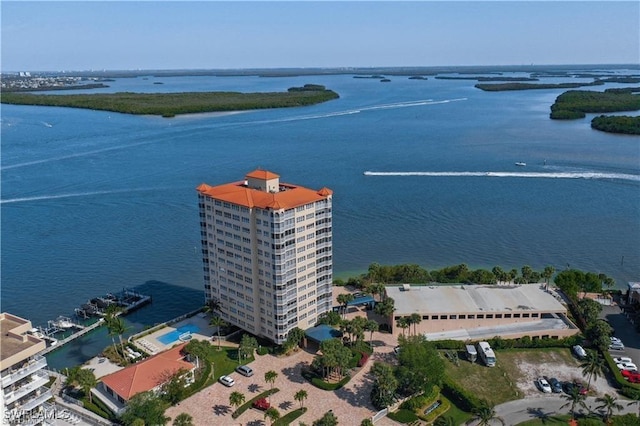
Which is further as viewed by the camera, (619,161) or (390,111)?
(390,111)

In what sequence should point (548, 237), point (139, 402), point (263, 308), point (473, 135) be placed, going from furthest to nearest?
1. point (473, 135)
2. point (548, 237)
3. point (263, 308)
4. point (139, 402)

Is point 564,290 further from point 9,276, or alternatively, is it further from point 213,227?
point 9,276

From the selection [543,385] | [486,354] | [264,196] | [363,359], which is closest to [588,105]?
[486,354]

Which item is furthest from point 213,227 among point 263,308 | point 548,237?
point 548,237

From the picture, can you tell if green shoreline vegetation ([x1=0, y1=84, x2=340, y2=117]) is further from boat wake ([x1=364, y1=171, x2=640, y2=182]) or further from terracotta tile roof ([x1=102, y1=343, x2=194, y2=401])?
terracotta tile roof ([x1=102, y1=343, x2=194, y2=401])

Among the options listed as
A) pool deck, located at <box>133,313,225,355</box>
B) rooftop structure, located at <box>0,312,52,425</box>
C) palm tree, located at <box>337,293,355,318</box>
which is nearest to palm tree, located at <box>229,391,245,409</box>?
pool deck, located at <box>133,313,225,355</box>

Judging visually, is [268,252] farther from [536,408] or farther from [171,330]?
[536,408]

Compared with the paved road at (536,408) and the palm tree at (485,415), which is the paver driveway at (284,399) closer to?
the palm tree at (485,415)
